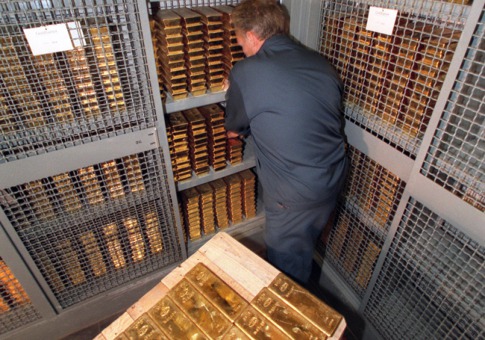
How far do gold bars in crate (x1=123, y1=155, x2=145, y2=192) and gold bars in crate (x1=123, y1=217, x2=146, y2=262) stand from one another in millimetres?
196

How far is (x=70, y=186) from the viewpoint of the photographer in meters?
1.55

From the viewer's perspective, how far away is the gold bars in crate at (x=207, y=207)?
6.46 ft

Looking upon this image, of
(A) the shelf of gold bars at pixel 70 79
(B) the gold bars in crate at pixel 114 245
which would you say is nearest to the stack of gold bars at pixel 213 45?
(A) the shelf of gold bars at pixel 70 79

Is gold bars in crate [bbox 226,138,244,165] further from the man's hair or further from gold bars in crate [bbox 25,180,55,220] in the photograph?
gold bars in crate [bbox 25,180,55,220]

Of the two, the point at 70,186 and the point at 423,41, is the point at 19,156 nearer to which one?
the point at 70,186

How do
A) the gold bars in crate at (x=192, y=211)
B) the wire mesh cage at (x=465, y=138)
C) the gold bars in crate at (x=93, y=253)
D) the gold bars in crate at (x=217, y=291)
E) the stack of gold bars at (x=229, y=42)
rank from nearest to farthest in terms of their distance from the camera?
the wire mesh cage at (x=465, y=138)
the gold bars in crate at (x=217, y=291)
the stack of gold bars at (x=229, y=42)
the gold bars in crate at (x=93, y=253)
the gold bars in crate at (x=192, y=211)

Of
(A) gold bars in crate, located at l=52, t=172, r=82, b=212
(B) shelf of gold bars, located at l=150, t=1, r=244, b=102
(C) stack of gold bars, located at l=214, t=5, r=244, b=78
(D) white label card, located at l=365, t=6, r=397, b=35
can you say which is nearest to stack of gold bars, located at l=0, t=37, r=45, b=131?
(A) gold bars in crate, located at l=52, t=172, r=82, b=212

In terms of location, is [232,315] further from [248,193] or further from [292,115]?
[248,193]

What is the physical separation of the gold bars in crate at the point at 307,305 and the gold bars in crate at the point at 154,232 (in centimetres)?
91

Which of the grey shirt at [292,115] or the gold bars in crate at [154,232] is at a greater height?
the grey shirt at [292,115]

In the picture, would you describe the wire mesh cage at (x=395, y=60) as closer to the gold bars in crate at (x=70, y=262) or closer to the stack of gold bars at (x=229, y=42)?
the stack of gold bars at (x=229, y=42)

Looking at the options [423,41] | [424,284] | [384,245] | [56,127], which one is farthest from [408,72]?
[56,127]

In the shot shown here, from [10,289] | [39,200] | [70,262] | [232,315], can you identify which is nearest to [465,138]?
[232,315]

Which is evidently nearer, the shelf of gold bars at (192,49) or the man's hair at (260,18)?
the man's hair at (260,18)
